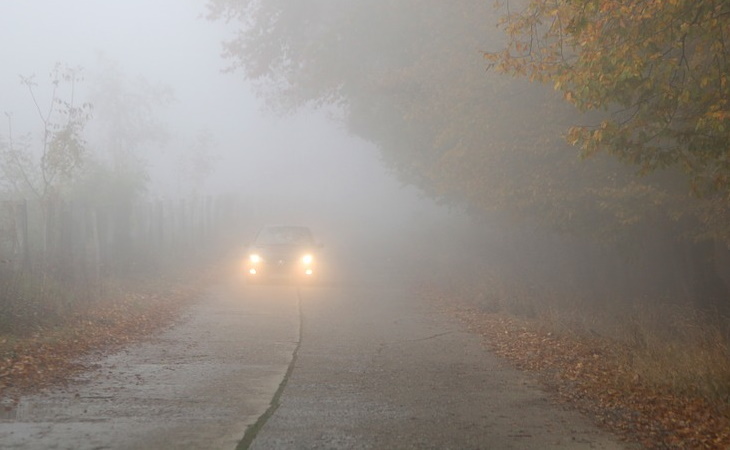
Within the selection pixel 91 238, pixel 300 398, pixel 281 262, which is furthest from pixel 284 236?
pixel 300 398

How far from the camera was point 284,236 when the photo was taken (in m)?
23.2

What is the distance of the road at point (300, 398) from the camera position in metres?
6.85

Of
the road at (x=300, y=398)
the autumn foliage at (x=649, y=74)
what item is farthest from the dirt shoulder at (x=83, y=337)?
the autumn foliage at (x=649, y=74)

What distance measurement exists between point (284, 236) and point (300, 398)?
49.1ft

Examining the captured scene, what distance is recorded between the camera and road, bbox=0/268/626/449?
6852 mm

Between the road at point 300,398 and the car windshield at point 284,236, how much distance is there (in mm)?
8874

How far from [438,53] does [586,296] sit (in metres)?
7.36

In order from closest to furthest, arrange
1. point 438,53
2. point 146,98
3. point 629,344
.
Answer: point 629,344, point 438,53, point 146,98

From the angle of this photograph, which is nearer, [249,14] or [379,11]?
[379,11]

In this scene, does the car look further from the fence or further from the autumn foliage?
the autumn foliage

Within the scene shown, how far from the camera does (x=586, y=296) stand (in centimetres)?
2106

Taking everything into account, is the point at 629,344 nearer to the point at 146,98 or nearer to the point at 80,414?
the point at 80,414

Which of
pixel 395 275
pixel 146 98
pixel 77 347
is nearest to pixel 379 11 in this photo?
pixel 395 275

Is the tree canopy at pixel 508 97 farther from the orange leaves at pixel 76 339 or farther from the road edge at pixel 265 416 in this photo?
the orange leaves at pixel 76 339
